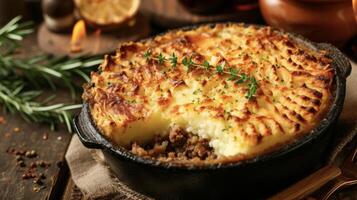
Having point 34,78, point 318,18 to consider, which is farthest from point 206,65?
point 34,78

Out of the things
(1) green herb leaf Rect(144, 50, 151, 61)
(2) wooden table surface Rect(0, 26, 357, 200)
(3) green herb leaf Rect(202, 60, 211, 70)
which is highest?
(3) green herb leaf Rect(202, 60, 211, 70)

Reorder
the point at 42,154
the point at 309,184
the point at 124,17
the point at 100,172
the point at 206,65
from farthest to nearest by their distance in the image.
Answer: the point at 124,17 < the point at 42,154 < the point at 100,172 < the point at 206,65 < the point at 309,184

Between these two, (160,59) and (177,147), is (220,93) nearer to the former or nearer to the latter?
(177,147)

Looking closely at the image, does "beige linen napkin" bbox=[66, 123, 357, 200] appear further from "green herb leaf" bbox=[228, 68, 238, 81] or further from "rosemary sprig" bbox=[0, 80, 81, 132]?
"green herb leaf" bbox=[228, 68, 238, 81]

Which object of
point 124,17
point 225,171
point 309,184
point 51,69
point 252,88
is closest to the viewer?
point 225,171

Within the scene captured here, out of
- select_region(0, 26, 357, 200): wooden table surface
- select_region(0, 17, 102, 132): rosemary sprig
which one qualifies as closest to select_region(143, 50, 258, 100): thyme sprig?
select_region(0, 26, 357, 200): wooden table surface

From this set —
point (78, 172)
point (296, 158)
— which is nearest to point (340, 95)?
point (296, 158)
